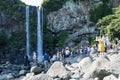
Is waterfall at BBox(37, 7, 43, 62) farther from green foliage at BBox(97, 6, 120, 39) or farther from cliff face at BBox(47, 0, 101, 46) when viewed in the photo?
green foliage at BBox(97, 6, 120, 39)

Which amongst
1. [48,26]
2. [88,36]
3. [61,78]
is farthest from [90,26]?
[61,78]

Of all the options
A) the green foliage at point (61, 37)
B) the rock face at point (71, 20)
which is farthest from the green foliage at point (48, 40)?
the rock face at point (71, 20)

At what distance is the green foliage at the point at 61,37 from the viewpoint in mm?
48588

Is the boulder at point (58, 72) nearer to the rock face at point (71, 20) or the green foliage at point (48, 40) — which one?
the green foliage at point (48, 40)

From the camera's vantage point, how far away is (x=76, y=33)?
165ft

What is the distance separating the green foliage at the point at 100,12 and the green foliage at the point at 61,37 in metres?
4.01

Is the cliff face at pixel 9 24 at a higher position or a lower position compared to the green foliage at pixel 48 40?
higher

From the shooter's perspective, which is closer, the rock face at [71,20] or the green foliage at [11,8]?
the rock face at [71,20]

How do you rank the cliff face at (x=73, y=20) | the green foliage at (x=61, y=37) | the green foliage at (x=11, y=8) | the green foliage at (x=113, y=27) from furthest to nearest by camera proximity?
the green foliage at (x=11, y=8)
the cliff face at (x=73, y=20)
the green foliage at (x=61, y=37)
the green foliage at (x=113, y=27)

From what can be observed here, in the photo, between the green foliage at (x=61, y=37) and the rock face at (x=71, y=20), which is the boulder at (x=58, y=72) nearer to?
the green foliage at (x=61, y=37)

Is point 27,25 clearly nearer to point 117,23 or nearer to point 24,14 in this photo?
point 24,14

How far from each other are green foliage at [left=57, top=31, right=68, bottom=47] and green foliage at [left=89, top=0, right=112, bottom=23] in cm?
401

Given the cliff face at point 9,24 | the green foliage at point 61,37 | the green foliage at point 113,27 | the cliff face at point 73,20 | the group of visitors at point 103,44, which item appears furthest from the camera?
the cliff face at point 9,24

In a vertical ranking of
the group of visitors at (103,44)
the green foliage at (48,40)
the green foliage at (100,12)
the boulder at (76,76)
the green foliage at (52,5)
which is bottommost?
the green foliage at (48,40)
